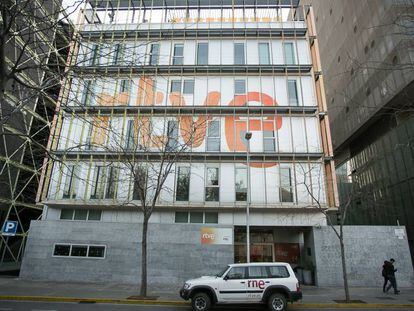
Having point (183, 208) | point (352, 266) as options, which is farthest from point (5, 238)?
point (352, 266)

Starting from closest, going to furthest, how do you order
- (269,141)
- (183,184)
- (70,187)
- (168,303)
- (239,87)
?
(168,303)
(183,184)
(70,187)
(269,141)
(239,87)

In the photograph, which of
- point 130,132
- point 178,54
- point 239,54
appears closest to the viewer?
point 130,132

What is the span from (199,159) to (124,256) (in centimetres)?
756

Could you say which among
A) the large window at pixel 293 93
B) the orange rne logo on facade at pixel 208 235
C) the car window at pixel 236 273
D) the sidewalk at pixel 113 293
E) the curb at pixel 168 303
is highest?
the large window at pixel 293 93

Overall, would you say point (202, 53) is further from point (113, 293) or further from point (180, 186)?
point (113, 293)

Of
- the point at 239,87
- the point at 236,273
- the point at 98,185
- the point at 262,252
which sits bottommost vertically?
the point at 236,273

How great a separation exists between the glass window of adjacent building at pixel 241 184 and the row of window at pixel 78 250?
882cm

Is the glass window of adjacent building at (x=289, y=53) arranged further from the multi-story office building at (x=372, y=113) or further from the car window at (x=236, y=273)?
the car window at (x=236, y=273)

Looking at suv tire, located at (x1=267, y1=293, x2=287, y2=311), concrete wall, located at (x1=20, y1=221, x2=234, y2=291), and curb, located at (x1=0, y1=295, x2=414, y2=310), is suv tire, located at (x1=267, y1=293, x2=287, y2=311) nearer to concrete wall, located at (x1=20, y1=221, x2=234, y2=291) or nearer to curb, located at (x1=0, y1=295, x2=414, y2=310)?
curb, located at (x1=0, y1=295, x2=414, y2=310)

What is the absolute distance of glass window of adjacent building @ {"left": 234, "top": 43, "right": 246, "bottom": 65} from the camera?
2323 cm

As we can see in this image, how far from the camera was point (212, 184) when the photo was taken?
20.2 meters

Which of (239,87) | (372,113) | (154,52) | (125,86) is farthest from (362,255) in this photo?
(154,52)

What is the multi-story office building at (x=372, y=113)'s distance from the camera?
25.9 m

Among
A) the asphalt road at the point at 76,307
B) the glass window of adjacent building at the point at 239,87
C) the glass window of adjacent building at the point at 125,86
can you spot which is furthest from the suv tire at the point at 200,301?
the glass window of adjacent building at the point at 125,86
